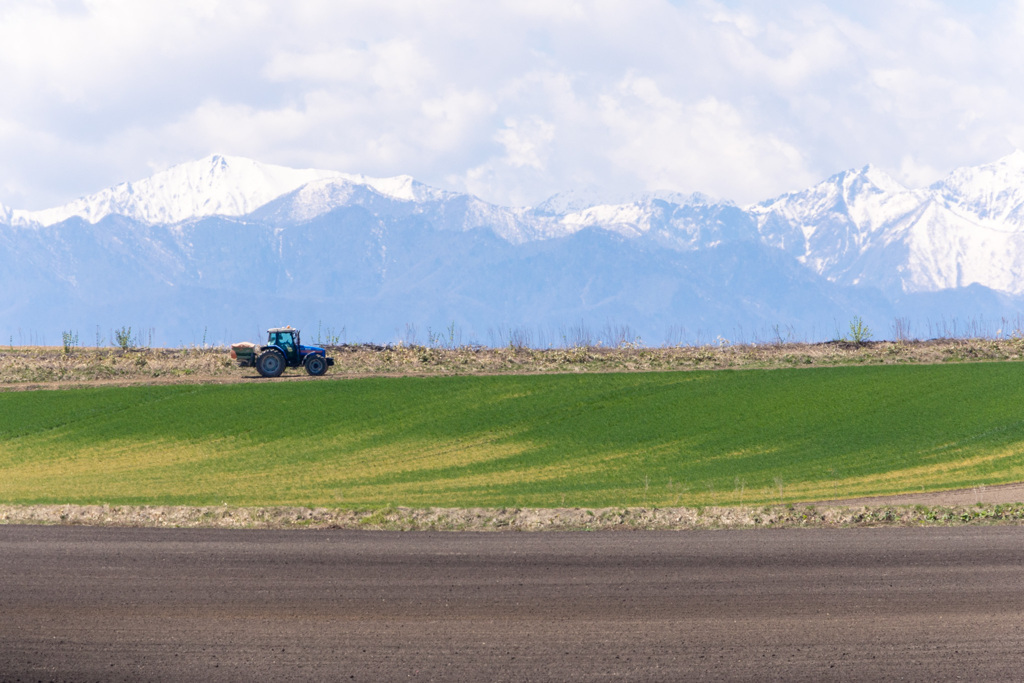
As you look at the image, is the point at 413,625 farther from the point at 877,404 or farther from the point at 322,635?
the point at 877,404

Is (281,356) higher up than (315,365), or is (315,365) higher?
(281,356)

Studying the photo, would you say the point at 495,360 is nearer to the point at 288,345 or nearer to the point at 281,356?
the point at 288,345

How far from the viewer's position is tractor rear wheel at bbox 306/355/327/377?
52.9 metres

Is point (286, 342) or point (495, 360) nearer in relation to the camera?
point (286, 342)

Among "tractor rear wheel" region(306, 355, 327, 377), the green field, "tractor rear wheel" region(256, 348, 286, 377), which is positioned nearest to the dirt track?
the green field

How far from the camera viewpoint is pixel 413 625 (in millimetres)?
15305

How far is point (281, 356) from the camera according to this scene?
5259 centimetres

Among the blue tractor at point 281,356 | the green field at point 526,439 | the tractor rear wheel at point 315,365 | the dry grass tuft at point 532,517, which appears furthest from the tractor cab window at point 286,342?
the dry grass tuft at point 532,517

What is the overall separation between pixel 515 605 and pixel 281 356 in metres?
38.4

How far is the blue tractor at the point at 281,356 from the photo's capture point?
5238cm

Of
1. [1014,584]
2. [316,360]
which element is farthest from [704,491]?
[316,360]

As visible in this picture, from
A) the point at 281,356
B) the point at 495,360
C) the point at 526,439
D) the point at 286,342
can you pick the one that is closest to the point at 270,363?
the point at 281,356

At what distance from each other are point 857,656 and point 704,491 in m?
13.8

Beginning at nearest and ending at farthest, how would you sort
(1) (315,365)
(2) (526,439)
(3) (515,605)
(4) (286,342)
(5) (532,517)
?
(3) (515,605)
(5) (532,517)
(2) (526,439)
(1) (315,365)
(4) (286,342)
